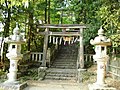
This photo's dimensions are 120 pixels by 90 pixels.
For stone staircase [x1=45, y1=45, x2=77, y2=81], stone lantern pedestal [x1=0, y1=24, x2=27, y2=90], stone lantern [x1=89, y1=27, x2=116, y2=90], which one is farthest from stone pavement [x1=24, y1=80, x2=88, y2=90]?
stone staircase [x1=45, y1=45, x2=77, y2=81]

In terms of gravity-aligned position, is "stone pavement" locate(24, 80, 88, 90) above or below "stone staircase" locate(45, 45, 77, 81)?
below

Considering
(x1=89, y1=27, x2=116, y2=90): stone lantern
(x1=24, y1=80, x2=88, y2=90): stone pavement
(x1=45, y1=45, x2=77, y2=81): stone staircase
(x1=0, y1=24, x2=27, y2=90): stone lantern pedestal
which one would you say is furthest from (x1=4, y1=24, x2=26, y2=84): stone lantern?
(x1=45, y1=45, x2=77, y2=81): stone staircase

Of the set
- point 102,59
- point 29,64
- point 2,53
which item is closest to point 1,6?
point 2,53

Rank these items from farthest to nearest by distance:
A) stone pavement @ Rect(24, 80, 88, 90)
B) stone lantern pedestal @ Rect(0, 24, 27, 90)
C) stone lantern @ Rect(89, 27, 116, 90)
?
stone pavement @ Rect(24, 80, 88, 90) → stone lantern pedestal @ Rect(0, 24, 27, 90) → stone lantern @ Rect(89, 27, 116, 90)

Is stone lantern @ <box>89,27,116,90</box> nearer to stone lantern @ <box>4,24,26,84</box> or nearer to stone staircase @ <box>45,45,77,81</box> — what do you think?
stone lantern @ <box>4,24,26,84</box>

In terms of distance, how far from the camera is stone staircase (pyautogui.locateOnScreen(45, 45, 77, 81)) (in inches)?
530

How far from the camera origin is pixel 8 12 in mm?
13766

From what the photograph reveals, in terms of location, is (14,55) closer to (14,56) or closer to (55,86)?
(14,56)

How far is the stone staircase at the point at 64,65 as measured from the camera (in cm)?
1346

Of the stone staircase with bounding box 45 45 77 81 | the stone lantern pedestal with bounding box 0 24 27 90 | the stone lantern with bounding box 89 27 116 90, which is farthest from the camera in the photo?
the stone staircase with bounding box 45 45 77 81

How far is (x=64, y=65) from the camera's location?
15.6 m

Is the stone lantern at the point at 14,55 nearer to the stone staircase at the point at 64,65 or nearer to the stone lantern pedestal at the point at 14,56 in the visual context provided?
the stone lantern pedestal at the point at 14,56

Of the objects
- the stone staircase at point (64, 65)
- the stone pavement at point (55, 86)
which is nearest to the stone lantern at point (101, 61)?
the stone pavement at point (55, 86)

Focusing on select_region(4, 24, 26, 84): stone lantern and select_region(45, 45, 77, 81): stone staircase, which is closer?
select_region(4, 24, 26, 84): stone lantern
